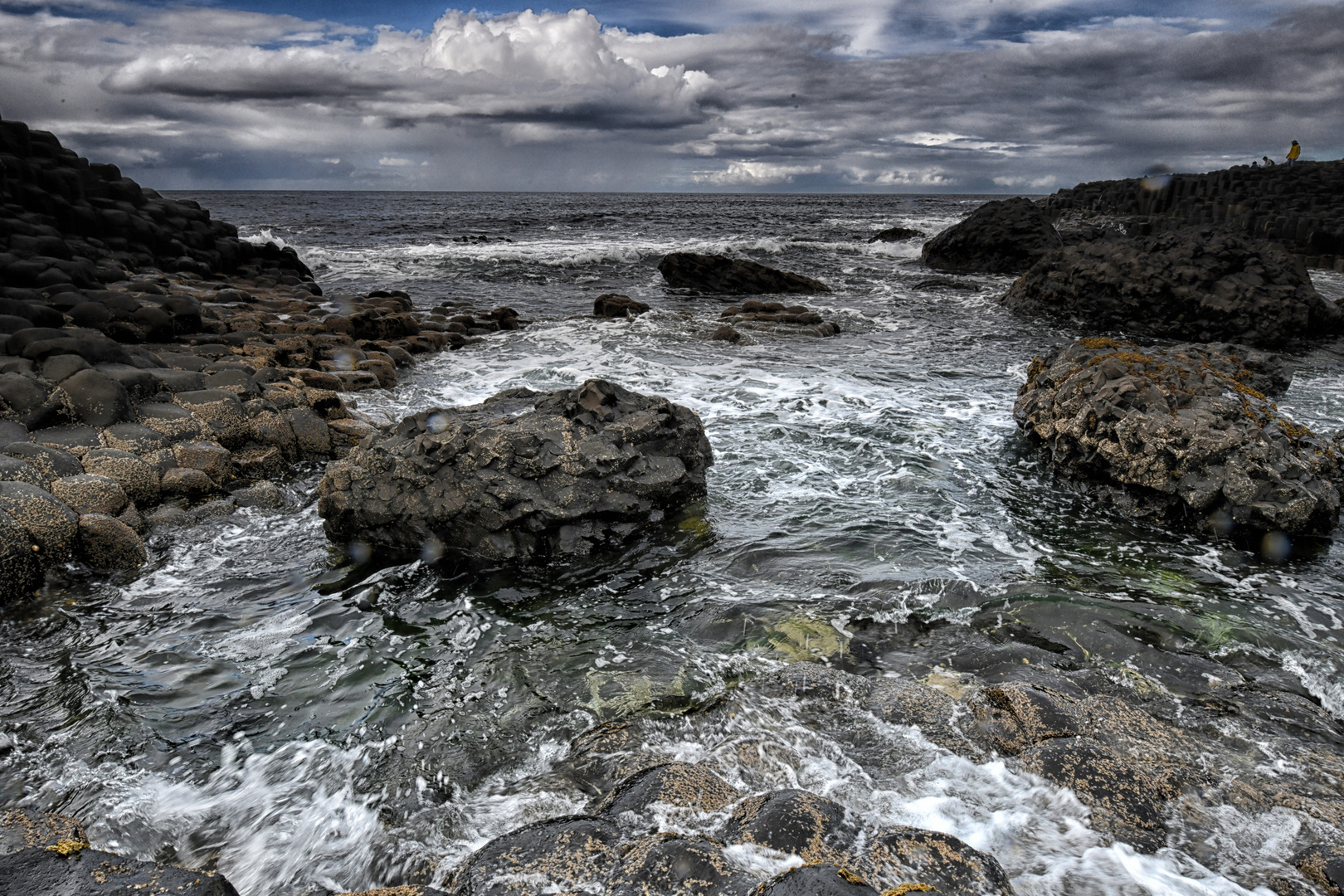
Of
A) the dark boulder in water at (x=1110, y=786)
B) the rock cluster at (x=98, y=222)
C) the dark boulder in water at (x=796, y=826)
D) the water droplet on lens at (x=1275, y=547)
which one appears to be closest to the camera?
the dark boulder in water at (x=796, y=826)

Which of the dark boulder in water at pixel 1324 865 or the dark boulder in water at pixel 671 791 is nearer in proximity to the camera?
the dark boulder in water at pixel 1324 865

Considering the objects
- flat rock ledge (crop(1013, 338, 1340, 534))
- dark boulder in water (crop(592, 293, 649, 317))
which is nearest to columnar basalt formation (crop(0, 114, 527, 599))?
dark boulder in water (crop(592, 293, 649, 317))

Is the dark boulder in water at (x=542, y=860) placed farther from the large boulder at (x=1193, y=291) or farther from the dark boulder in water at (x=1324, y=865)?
the large boulder at (x=1193, y=291)

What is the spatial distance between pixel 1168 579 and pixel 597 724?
175 inches

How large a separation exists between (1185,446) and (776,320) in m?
10.7

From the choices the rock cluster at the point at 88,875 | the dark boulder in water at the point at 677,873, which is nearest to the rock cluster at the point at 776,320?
the dark boulder in water at the point at 677,873

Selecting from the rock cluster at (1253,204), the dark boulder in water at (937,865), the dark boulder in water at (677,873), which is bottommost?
the dark boulder in water at (937,865)

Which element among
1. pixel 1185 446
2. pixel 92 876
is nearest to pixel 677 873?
pixel 92 876

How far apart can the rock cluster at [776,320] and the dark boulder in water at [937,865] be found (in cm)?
1278

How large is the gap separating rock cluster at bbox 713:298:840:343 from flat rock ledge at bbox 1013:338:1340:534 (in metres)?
7.73

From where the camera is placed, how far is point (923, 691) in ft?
13.5

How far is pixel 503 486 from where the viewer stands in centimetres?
591

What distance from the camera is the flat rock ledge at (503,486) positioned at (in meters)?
5.89

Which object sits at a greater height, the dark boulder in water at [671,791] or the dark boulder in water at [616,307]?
the dark boulder in water at [616,307]
